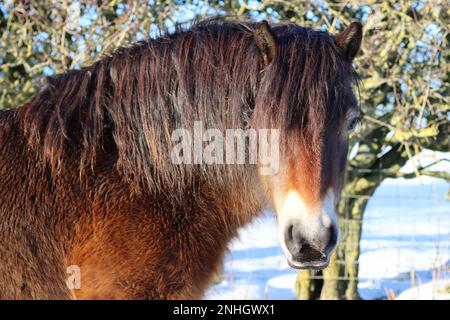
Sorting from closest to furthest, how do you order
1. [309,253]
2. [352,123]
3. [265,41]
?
[309,253]
[265,41]
[352,123]

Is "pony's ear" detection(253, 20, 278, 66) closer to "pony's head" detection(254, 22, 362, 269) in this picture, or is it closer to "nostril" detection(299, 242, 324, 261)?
"pony's head" detection(254, 22, 362, 269)

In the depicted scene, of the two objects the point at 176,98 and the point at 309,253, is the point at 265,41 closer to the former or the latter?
the point at 176,98

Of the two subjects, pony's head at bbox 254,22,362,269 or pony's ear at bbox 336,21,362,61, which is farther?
pony's ear at bbox 336,21,362,61

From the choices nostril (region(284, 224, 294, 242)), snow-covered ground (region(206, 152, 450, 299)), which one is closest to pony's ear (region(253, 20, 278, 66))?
nostril (region(284, 224, 294, 242))

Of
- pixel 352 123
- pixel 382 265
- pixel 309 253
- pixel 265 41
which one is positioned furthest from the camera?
pixel 382 265

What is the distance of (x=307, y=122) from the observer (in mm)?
2238

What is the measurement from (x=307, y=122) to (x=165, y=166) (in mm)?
637

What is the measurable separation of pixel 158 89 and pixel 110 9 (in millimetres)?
3222

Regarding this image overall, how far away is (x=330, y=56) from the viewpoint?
7.71ft

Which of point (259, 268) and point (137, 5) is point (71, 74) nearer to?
point (137, 5)

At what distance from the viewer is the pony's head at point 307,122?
2088mm

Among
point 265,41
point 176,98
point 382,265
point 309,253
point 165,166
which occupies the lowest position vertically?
point 382,265

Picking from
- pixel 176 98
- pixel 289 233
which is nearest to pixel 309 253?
pixel 289 233

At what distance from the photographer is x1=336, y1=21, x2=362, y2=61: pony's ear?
7.89ft
